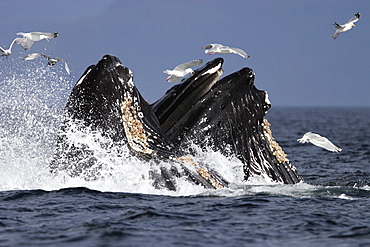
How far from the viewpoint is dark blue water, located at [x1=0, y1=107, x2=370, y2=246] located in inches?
302

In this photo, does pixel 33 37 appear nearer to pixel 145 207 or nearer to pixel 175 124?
pixel 175 124

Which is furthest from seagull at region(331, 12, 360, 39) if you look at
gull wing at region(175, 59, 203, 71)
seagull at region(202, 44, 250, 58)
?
gull wing at region(175, 59, 203, 71)

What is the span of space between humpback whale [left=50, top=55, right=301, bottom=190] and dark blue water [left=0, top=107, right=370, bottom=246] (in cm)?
42

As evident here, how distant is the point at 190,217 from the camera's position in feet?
28.9

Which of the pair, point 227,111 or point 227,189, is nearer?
point 227,189

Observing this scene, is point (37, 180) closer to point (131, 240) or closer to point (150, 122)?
point (150, 122)

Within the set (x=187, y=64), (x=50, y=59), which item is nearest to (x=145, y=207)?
(x=187, y=64)

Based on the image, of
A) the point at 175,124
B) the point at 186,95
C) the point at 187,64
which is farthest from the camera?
the point at 187,64

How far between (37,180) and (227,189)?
9.80 ft

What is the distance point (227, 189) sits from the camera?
10.8 m

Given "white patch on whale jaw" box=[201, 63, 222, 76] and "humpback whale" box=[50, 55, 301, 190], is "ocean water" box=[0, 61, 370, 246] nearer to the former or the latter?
"humpback whale" box=[50, 55, 301, 190]

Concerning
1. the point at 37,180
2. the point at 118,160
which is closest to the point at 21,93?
the point at 37,180

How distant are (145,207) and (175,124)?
244cm

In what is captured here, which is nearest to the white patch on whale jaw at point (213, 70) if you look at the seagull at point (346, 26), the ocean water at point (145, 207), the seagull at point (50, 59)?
the ocean water at point (145, 207)
